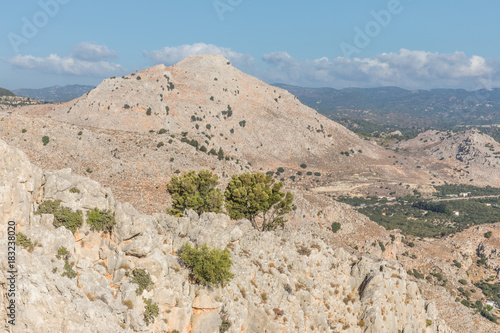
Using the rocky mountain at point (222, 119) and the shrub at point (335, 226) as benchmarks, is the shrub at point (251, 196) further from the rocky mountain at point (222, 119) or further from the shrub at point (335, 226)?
the rocky mountain at point (222, 119)

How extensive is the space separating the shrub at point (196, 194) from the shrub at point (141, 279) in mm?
19445

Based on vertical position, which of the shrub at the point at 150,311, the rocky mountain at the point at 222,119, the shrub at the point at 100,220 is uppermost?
the rocky mountain at the point at 222,119

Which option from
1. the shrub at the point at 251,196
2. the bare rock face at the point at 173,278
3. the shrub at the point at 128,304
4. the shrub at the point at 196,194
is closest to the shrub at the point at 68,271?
the bare rock face at the point at 173,278

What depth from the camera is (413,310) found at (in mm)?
38469

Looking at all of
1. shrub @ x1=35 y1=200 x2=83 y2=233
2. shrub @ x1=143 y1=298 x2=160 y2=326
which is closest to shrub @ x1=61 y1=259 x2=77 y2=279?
shrub @ x1=35 y1=200 x2=83 y2=233

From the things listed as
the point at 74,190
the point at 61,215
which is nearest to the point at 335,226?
the point at 74,190

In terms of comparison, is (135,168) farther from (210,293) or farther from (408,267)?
(408,267)

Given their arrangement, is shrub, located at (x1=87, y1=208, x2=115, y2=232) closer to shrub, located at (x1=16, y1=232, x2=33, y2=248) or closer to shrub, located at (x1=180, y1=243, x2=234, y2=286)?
shrub, located at (x1=16, y1=232, x2=33, y2=248)

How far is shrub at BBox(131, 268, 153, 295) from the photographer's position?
888 inches

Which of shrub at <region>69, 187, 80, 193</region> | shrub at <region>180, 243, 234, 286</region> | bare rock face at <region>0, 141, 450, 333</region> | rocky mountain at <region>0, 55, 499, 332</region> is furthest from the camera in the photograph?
shrub at <region>180, 243, 234, 286</region>

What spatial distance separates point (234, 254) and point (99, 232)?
12.0 meters

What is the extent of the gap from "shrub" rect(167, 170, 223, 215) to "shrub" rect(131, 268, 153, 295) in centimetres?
1944

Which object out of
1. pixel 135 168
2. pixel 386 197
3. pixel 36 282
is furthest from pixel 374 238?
pixel 386 197

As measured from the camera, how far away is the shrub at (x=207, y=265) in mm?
25328
